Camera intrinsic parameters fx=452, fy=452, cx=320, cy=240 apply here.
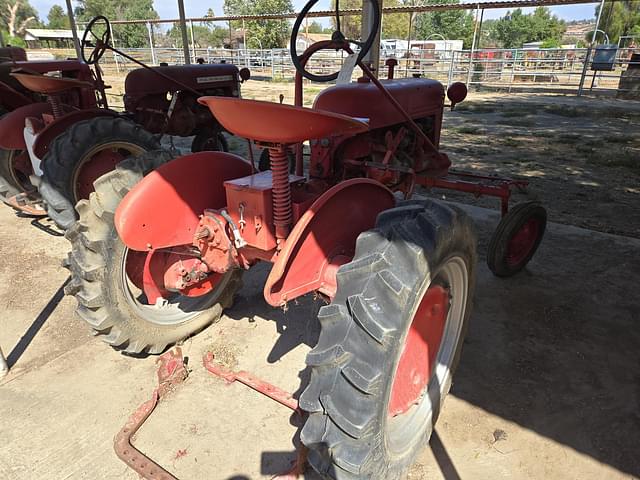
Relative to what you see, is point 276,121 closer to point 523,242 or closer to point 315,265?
point 315,265

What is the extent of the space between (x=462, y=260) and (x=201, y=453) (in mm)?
1381

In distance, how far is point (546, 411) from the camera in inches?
85.4

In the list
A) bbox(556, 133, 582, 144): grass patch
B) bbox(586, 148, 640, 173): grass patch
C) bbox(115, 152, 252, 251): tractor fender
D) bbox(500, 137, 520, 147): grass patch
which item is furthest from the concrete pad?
bbox(556, 133, 582, 144): grass patch

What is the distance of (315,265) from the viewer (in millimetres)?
1849

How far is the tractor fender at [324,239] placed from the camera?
1.67m

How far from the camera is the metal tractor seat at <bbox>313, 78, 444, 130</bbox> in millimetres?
3111

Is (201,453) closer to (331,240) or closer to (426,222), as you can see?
(331,240)

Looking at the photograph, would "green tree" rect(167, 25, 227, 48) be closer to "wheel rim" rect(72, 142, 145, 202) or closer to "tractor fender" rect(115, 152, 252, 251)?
"wheel rim" rect(72, 142, 145, 202)

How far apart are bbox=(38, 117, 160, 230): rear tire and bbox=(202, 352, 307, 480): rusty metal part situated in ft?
6.55

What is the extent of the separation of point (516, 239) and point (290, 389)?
6.72ft

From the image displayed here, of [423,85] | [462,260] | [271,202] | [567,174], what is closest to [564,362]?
[462,260]

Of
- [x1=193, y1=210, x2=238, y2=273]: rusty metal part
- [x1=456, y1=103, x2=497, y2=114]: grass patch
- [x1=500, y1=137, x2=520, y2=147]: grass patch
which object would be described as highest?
[x1=193, y1=210, x2=238, y2=273]: rusty metal part

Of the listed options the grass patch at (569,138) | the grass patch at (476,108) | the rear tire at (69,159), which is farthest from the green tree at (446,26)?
the rear tire at (69,159)

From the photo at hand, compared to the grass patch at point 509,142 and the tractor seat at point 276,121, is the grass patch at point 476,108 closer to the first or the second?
the grass patch at point 509,142
